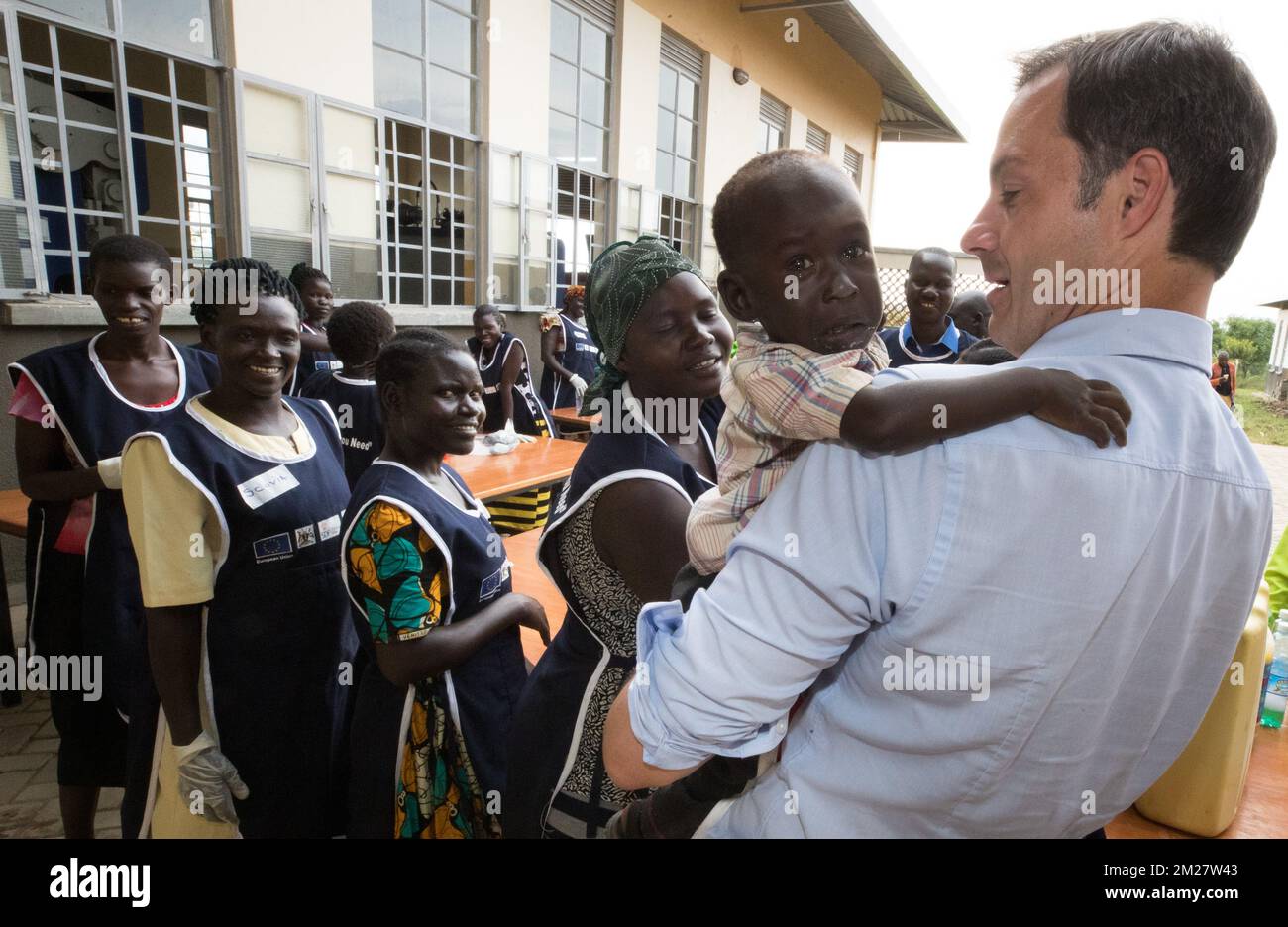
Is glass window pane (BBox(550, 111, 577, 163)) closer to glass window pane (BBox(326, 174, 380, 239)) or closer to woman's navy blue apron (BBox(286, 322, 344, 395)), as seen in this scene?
glass window pane (BBox(326, 174, 380, 239))

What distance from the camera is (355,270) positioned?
20.9 ft

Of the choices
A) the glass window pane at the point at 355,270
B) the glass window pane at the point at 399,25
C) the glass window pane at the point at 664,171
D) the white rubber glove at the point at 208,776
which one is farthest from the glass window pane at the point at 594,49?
the white rubber glove at the point at 208,776

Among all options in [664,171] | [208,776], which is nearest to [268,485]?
[208,776]

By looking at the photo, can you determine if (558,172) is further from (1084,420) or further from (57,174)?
(1084,420)

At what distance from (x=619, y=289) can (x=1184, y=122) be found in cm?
94

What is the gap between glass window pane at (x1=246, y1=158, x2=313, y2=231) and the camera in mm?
5312

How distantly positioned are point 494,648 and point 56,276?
4.45 m

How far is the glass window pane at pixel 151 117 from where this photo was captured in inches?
183

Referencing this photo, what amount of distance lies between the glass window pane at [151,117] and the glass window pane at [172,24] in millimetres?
359

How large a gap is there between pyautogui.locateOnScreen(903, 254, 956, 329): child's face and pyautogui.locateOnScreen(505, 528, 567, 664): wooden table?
250 cm

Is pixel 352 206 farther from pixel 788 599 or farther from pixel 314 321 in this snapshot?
pixel 788 599
